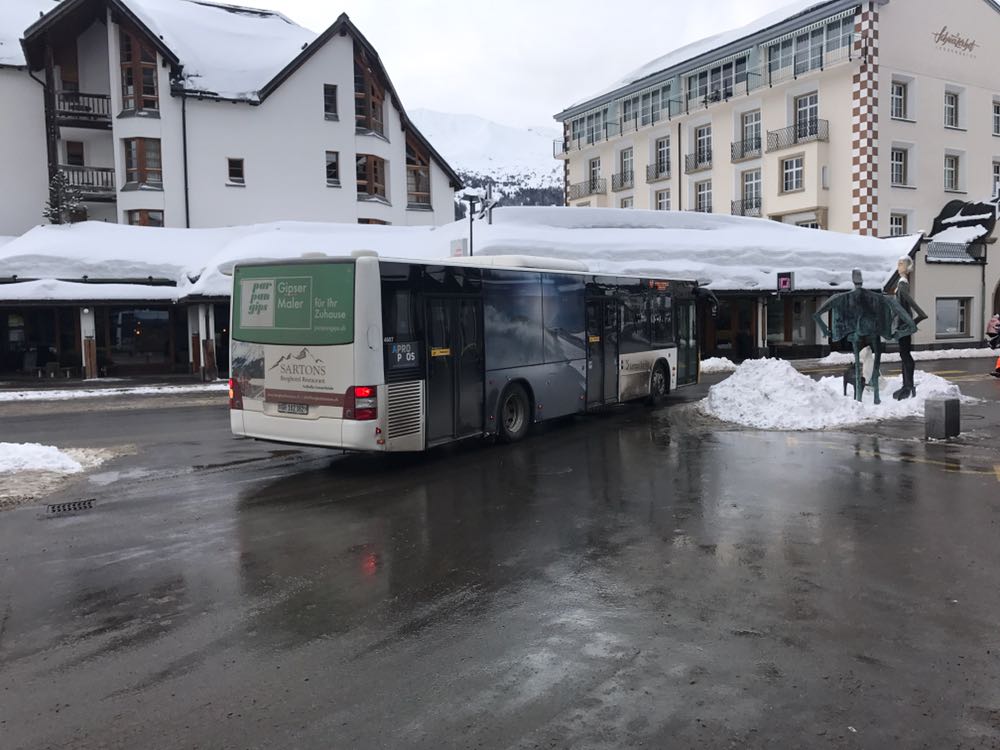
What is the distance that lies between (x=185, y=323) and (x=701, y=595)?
28.5 metres

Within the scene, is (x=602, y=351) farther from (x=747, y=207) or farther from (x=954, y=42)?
(x=954, y=42)

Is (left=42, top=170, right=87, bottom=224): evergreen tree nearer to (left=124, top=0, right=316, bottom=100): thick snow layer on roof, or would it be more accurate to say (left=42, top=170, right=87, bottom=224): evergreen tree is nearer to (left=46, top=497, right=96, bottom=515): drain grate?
(left=124, top=0, right=316, bottom=100): thick snow layer on roof

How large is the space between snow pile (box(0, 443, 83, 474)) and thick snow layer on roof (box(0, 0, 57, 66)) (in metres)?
32.0

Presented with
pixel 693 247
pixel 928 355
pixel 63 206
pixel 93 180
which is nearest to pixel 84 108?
pixel 93 180

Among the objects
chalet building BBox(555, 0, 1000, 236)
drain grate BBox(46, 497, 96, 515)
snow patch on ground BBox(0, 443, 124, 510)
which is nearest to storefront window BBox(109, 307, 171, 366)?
snow patch on ground BBox(0, 443, 124, 510)

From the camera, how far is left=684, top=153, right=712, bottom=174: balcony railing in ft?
167

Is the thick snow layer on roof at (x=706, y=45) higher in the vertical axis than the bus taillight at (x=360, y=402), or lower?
higher

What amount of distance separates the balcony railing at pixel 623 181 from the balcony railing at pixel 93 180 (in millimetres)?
34661

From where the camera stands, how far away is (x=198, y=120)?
36.7 meters

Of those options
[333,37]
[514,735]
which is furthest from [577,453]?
[333,37]

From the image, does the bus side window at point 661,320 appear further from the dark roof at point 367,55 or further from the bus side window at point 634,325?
the dark roof at point 367,55

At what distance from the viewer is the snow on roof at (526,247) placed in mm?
28656

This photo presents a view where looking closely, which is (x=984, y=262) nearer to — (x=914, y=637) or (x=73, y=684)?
(x=914, y=637)

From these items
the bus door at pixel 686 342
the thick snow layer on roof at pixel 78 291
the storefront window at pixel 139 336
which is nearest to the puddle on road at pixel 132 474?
the bus door at pixel 686 342
